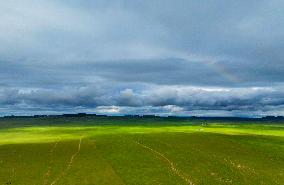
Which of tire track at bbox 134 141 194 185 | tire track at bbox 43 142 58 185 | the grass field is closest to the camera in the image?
tire track at bbox 43 142 58 185

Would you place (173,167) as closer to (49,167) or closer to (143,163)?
(143,163)

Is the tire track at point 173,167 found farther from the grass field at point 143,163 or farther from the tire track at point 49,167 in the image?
the tire track at point 49,167

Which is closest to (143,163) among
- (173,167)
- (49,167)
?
(173,167)

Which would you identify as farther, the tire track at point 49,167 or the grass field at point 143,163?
the grass field at point 143,163

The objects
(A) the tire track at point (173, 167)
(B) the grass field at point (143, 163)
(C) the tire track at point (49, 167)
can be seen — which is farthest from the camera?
(B) the grass field at point (143, 163)

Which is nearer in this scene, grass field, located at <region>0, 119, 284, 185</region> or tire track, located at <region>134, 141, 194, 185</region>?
tire track, located at <region>134, 141, 194, 185</region>

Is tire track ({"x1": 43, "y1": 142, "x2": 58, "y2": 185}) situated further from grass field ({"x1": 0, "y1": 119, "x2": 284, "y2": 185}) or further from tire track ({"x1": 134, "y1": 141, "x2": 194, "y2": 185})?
tire track ({"x1": 134, "y1": 141, "x2": 194, "y2": 185})

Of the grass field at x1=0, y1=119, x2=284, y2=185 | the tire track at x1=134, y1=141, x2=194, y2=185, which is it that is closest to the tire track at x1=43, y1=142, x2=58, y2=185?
the grass field at x1=0, y1=119, x2=284, y2=185

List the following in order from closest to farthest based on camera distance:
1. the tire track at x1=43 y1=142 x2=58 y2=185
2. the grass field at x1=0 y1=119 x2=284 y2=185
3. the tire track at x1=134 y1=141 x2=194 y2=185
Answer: the tire track at x1=43 y1=142 x2=58 y2=185 → the tire track at x1=134 y1=141 x2=194 y2=185 → the grass field at x1=0 y1=119 x2=284 y2=185

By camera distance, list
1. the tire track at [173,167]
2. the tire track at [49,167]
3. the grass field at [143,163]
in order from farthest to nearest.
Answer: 1. the grass field at [143,163]
2. the tire track at [173,167]
3. the tire track at [49,167]

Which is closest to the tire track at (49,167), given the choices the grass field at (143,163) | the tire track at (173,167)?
the grass field at (143,163)

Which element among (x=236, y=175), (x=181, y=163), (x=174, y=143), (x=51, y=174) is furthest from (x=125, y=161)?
(x=174, y=143)
